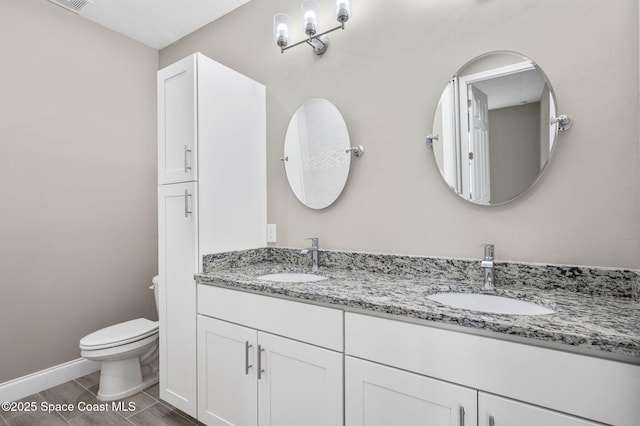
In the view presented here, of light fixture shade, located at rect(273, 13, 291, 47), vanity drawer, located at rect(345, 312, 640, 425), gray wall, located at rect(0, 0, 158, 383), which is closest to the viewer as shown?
vanity drawer, located at rect(345, 312, 640, 425)

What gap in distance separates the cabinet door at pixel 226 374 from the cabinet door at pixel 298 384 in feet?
0.22

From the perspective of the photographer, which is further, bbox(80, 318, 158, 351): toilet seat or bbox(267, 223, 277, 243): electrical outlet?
bbox(267, 223, 277, 243): electrical outlet

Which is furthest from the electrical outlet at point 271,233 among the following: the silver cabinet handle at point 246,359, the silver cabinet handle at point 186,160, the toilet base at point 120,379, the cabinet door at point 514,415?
the cabinet door at point 514,415

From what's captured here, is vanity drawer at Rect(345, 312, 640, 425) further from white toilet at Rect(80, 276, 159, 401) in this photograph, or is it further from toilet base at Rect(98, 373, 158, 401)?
toilet base at Rect(98, 373, 158, 401)

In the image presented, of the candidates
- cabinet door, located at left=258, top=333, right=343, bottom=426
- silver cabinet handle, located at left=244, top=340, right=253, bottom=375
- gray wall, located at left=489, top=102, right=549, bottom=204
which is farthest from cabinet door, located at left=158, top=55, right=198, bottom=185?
gray wall, located at left=489, top=102, right=549, bottom=204

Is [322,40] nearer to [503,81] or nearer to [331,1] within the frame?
[331,1]

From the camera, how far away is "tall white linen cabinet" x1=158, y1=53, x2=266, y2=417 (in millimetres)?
1695

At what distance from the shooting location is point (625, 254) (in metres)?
1.14

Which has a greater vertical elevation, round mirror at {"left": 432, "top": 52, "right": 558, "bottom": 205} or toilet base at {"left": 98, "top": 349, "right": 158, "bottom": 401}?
round mirror at {"left": 432, "top": 52, "right": 558, "bottom": 205}

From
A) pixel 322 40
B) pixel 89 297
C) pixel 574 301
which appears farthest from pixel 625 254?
pixel 89 297

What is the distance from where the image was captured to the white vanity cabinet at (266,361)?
1203 millimetres

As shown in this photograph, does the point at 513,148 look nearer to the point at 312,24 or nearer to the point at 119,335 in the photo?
the point at 312,24

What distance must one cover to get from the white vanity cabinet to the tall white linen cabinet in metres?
0.14

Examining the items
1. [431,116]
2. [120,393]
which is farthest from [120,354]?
[431,116]
